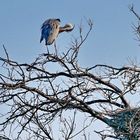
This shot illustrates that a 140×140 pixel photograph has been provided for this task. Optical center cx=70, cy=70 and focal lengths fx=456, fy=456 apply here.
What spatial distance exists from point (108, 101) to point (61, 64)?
1.10 metres

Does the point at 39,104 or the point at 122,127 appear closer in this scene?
the point at 122,127

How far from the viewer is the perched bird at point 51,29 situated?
27.9 ft

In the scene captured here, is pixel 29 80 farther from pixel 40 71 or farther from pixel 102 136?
pixel 102 136

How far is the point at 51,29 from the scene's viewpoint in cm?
881

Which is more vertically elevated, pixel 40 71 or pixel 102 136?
pixel 40 71

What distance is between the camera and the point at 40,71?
806 centimetres

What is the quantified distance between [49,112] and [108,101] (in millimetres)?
1118

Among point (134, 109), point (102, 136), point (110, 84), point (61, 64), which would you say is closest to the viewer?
point (102, 136)

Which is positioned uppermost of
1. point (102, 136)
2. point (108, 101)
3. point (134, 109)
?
point (108, 101)

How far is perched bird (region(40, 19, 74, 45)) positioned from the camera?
8.50m

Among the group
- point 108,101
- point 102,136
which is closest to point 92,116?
point 108,101

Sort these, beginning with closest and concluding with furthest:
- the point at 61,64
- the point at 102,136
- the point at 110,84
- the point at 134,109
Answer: the point at 102,136
the point at 134,109
the point at 61,64
the point at 110,84

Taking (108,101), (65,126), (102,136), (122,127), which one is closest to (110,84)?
(108,101)

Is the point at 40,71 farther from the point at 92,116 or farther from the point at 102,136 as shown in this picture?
the point at 102,136
